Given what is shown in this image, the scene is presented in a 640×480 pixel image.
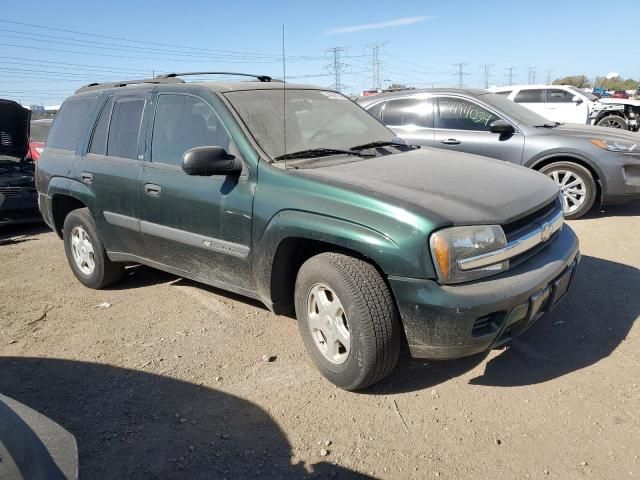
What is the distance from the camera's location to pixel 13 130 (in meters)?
7.15

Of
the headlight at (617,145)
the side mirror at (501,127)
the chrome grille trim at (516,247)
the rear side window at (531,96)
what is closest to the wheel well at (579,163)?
the headlight at (617,145)

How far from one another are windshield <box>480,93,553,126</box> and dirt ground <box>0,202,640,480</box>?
306 cm

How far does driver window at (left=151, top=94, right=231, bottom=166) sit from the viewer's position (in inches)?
144

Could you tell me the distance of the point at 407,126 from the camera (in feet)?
24.4

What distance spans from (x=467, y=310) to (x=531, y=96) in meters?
14.1

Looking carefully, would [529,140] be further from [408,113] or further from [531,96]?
[531,96]

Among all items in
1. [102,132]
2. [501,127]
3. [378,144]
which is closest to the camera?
[378,144]

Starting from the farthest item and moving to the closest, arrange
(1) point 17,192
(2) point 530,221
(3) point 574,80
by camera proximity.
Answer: (3) point 574,80 → (1) point 17,192 → (2) point 530,221

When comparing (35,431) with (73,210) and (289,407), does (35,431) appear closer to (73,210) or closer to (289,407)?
(289,407)

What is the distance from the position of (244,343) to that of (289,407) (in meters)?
0.89

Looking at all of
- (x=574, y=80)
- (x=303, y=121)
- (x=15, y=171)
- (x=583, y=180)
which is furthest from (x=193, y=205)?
(x=574, y=80)

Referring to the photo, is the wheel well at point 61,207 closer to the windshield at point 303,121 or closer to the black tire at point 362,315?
the windshield at point 303,121

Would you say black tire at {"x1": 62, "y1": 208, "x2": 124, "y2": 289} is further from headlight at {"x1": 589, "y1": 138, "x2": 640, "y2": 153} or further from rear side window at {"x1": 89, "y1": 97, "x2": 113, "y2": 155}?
headlight at {"x1": 589, "y1": 138, "x2": 640, "y2": 153}

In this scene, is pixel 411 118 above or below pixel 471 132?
above
